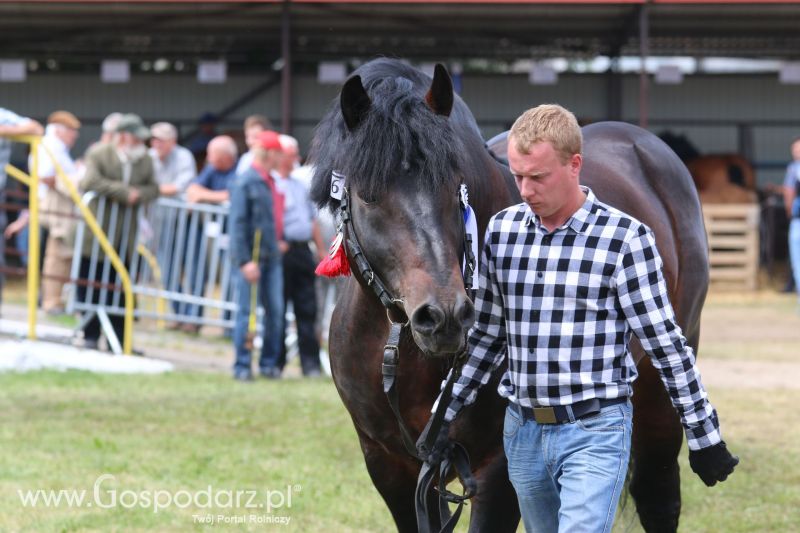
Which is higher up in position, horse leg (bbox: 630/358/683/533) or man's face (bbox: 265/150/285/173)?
man's face (bbox: 265/150/285/173)

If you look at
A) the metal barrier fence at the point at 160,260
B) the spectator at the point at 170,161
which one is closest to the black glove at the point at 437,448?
the metal barrier fence at the point at 160,260

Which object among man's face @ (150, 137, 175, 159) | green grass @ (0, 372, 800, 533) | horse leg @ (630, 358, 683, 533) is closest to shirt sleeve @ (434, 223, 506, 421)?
horse leg @ (630, 358, 683, 533)

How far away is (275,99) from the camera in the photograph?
70.6 feet

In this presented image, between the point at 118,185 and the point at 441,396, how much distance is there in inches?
304

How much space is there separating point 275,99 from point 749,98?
8.57m

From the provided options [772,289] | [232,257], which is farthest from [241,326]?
[772,289]

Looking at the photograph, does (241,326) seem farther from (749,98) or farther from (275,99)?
(749,98)

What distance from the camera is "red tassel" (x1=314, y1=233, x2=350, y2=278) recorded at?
365 cm

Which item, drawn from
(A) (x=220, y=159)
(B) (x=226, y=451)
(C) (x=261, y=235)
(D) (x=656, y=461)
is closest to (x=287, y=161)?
(C) (x=261, y=235)

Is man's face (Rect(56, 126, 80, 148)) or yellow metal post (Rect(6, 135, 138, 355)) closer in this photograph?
yellow metal post (Rect(6, 135, 138, 355))

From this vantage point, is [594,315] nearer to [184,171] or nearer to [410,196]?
[410,196]

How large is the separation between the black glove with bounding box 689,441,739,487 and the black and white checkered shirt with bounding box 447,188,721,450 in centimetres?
2

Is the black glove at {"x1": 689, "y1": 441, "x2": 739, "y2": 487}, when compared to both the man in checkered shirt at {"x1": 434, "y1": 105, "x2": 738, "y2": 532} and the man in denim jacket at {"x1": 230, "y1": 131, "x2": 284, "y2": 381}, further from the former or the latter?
the man in denim jacket at {"x1": 230, "y1": 131, "x2": 284, "y2": 381}

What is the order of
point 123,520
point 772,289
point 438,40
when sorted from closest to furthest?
1. point 123,520
2. point 772,289
3. point 438,40
